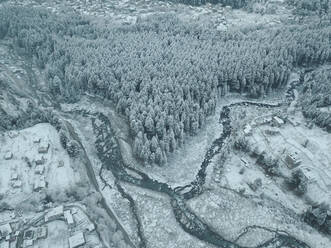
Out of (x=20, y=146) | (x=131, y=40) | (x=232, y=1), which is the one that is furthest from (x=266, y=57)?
(x=20, y=146)

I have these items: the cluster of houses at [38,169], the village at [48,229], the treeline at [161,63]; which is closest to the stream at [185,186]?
the treeline at [161,63]

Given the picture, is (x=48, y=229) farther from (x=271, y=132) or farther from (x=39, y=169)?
(x=271, y=132)

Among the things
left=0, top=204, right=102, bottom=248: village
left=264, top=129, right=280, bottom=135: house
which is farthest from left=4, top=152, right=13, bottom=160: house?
left=264, top=129, right=280, bottom=135: house

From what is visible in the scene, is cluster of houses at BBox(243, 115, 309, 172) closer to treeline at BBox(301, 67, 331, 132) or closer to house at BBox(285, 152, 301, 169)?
house at BBox(285, 152, 301, 169)

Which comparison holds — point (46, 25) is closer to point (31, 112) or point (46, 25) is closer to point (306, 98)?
point (31, 112)

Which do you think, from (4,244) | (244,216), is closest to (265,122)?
(244,216)

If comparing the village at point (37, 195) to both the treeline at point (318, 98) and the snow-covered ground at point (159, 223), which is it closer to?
the snow-covered ground at point (159, 223)
